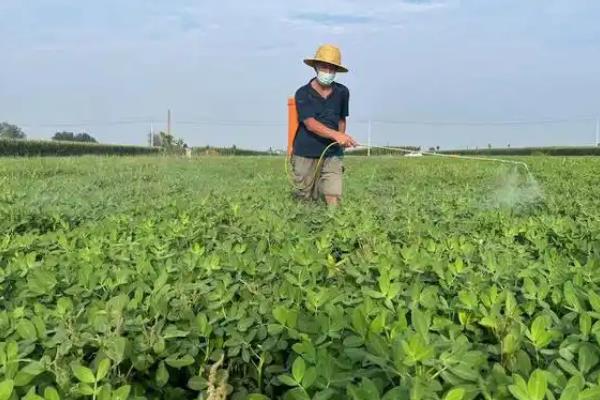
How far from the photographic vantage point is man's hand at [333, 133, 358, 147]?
21.2ft

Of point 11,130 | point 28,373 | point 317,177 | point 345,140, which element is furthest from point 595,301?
point 11,130

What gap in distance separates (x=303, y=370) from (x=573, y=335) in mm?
701

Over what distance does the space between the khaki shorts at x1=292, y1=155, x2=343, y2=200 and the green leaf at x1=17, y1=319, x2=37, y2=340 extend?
5405 mm

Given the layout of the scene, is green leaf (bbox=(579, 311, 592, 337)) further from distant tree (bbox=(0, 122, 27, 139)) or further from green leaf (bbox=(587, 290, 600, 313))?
distant tree (bbox=(0, 122, 27, 139))

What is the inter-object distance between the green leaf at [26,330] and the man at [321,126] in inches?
203

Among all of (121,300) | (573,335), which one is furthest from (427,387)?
(121,300)

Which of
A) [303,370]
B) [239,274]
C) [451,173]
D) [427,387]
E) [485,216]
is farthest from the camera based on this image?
[451,173]

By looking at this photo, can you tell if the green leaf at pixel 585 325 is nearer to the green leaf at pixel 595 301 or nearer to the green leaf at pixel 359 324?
the green leaf at pixel 595 301

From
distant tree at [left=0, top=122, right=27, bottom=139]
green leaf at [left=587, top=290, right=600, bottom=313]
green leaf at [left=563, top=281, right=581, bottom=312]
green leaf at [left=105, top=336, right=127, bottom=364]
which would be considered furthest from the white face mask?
distant tree at [left=0, top=122, right=27, bottom=139]

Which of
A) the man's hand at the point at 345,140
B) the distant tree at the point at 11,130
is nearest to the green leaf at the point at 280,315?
the man's hand at the point at 345,140

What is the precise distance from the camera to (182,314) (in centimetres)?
187

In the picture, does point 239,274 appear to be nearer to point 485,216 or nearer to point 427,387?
point 427,387

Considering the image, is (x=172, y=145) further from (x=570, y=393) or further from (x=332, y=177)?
(x=570, y=393)

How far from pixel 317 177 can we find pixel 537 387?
19.7 ft
